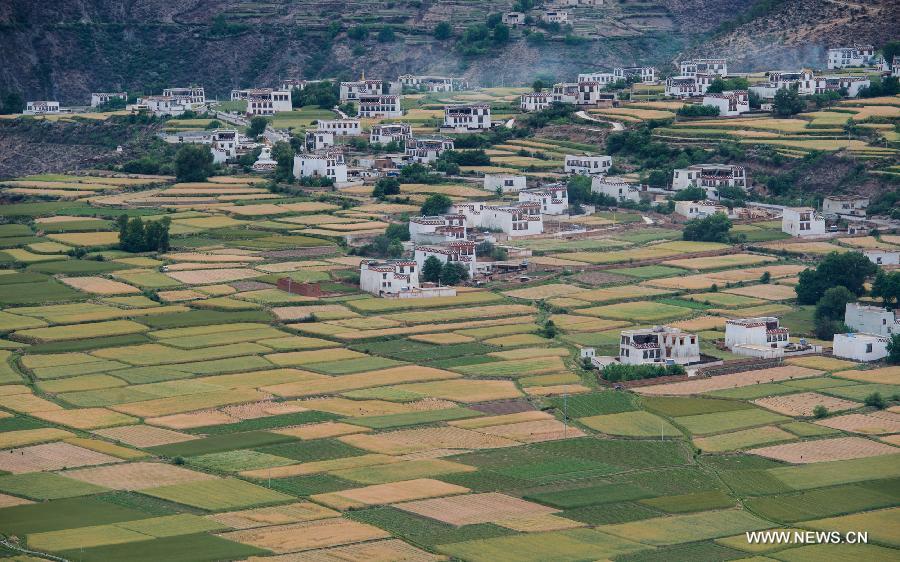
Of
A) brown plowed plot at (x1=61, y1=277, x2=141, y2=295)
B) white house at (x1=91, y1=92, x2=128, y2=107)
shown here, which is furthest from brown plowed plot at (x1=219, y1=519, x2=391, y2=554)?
white house at (x1=91, y1=92, x2=128, y2=107)

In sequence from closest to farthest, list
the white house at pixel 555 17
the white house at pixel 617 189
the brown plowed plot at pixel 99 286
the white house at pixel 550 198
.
→ the brown plowed plot at pixel 99 286, the white house at pixel 550 198, the white house at pixel 617 189, the white house at pixel 555 17

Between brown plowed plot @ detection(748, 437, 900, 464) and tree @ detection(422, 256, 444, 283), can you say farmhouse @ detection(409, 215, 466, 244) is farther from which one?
brown plowed plot @ detection(748, 437, 900, 464)

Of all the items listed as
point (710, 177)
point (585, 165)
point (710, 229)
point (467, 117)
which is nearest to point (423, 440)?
point (710, 229)

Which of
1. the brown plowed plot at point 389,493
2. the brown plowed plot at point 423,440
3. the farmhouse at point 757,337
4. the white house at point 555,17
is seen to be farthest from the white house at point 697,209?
the white house at point 555,17

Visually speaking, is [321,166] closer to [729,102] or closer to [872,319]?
[729,102]

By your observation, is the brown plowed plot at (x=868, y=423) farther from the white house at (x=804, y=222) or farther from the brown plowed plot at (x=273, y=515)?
the white house at (x=804, y=222)

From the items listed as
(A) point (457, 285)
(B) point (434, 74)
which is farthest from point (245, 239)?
(B) point (434, 74)

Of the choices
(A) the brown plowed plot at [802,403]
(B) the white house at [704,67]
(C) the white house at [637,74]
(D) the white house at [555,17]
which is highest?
(D) the white house at [555,17]
